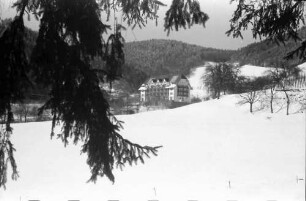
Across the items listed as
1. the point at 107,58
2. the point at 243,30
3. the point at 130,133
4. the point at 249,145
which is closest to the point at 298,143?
the point at 249,145

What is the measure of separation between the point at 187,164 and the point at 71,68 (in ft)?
25.7

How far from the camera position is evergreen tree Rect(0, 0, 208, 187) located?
3.29 m

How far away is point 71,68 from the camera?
11.1ft

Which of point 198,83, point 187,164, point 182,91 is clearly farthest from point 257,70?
point 198,83

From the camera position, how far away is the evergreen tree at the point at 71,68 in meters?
3.29

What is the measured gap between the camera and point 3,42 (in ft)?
10.6

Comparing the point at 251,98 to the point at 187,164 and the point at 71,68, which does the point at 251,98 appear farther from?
the point at 71,68

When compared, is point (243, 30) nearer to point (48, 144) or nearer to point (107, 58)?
point (107, 58)

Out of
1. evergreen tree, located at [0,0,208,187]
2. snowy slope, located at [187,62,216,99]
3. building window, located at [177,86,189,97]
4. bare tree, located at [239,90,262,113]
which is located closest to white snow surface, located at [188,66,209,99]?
snowy slope, located at [187,62,216,99]

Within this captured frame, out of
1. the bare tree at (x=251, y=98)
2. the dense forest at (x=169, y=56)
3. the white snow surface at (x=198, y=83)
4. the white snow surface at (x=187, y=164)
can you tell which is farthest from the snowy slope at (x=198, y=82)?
the white snow surface at (x=187, y=164)

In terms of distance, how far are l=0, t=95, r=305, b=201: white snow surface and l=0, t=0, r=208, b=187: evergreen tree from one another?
337 centimetres

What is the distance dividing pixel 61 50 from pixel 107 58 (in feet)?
1.73

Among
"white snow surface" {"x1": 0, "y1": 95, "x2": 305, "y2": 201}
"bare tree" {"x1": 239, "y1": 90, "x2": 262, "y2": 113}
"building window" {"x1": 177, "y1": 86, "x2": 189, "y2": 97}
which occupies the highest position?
"building window" {"x1": 177, "y1": 86, "x2": 189, "y2": 97}

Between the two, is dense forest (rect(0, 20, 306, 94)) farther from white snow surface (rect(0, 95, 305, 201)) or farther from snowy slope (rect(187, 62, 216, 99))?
white snow surface (rect(0, 95, 305, 201))
